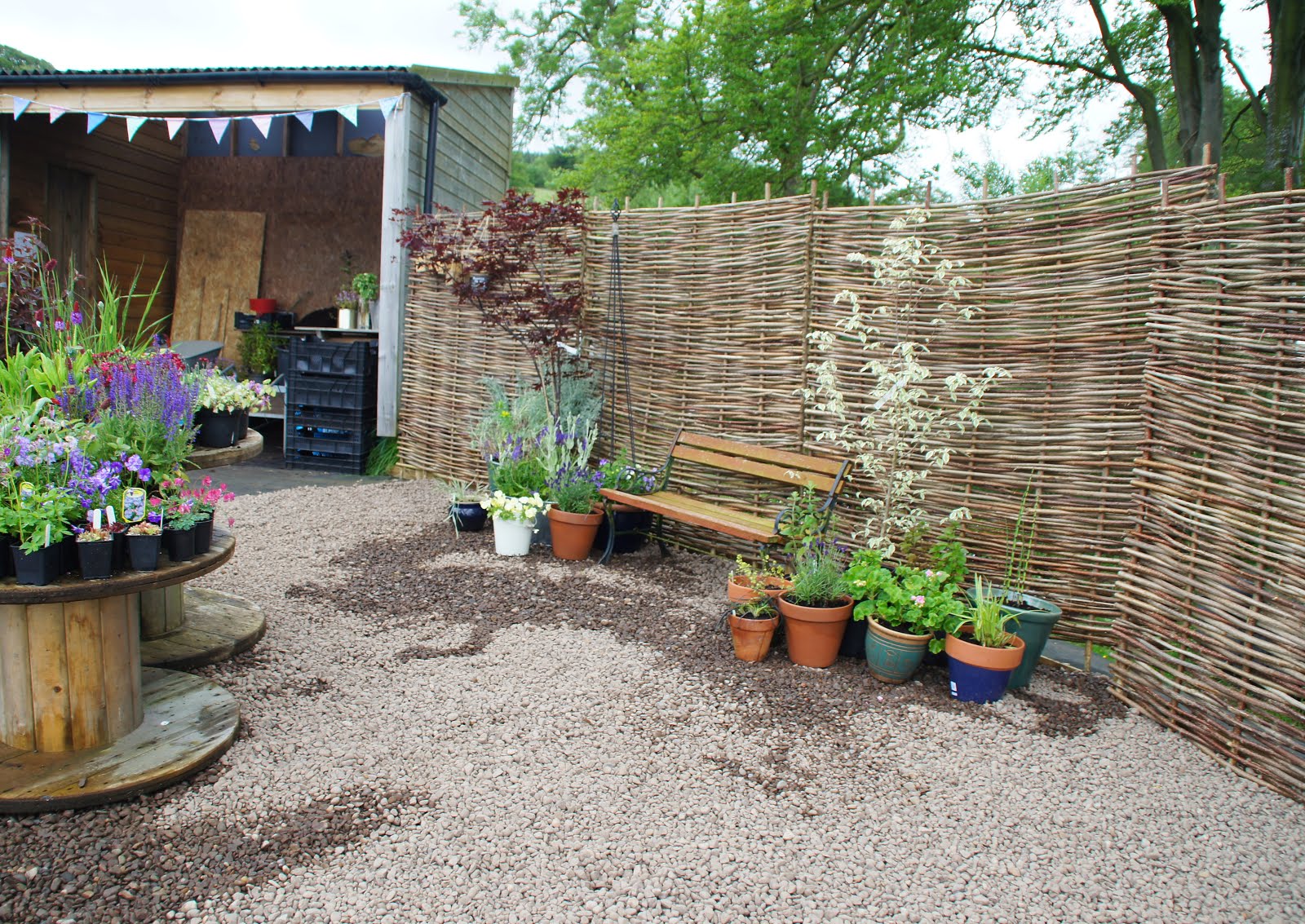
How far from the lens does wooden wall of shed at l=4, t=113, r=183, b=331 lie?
8570mm

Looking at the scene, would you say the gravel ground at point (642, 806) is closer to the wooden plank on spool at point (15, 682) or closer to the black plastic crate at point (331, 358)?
the wooden plank on spool at point (15, 682)

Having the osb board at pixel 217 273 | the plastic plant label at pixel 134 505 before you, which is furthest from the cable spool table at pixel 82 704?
the osb board at pixel 217 273

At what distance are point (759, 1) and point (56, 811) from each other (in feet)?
43.9

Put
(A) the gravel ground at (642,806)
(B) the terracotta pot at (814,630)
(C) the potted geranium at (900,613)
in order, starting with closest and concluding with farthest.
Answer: (A) the gravel ground at (642,806)
(C) the potted geranium at (900,613)
(B) the terracotta pot at (814,630)

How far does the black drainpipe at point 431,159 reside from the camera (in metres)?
7.50

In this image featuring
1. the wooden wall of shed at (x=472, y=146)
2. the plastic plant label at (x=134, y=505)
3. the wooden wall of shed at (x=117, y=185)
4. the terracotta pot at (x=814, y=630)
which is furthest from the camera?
the wooden wall of shed at (x=117, y=185)

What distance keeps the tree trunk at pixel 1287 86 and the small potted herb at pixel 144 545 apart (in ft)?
37.6

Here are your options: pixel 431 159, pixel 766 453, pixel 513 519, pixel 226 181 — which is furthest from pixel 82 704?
pixel 226 181

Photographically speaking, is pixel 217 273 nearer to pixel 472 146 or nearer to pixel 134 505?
pixel 472 146

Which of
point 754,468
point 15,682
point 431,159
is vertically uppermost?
point 431,159

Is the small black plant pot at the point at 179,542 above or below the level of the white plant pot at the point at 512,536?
above

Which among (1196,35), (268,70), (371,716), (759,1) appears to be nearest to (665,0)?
(759,1)

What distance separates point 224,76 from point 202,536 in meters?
6.11

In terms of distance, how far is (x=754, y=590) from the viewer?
380 cm
